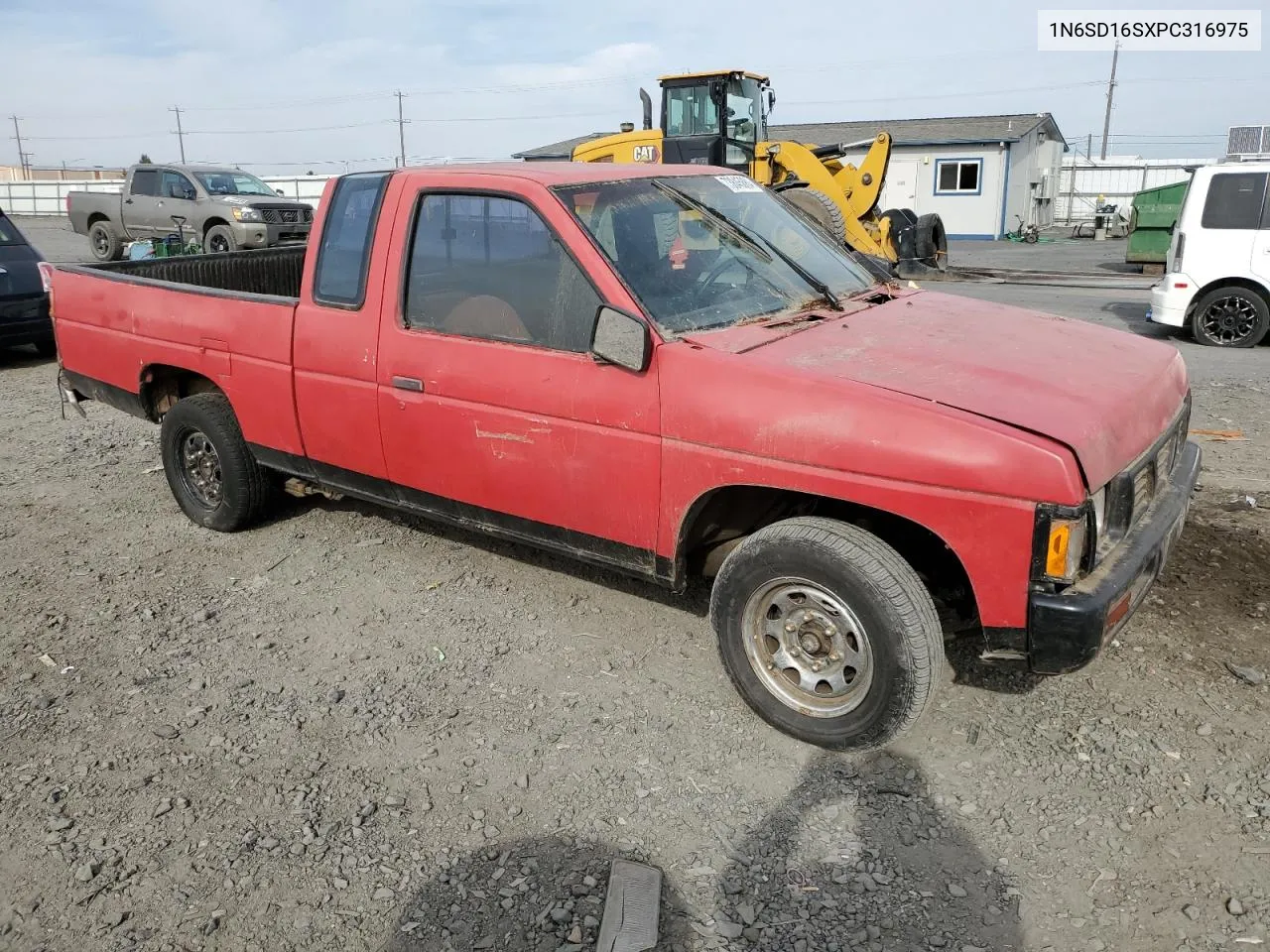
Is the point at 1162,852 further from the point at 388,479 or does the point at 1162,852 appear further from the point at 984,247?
the point at 984,247

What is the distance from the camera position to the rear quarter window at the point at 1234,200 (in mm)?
9820

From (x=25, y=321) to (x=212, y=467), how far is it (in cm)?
640

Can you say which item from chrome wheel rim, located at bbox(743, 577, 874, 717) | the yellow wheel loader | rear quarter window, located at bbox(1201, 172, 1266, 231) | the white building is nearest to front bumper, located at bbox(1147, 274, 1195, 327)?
rear quarter window, located at bbox(1201, 172, 1266, 231)

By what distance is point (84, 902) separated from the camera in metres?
2.77

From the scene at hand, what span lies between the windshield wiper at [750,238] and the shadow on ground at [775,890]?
202cm

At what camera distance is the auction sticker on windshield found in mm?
4496

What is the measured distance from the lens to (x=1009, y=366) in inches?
132

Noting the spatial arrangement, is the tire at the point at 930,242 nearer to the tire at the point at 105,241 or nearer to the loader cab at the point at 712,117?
the loader cab at the point at 712,117

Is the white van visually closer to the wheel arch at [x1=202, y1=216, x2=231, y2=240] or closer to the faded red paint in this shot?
the faded red paint

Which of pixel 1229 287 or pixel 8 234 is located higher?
pixel 8 234

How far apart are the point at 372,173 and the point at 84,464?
3.77 metres

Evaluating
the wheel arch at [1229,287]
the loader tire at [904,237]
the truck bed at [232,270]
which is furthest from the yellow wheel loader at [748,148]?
the truck bed at [232,270]

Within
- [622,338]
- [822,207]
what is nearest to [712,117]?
[822,207]

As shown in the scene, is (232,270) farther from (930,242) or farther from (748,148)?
(930,242)
